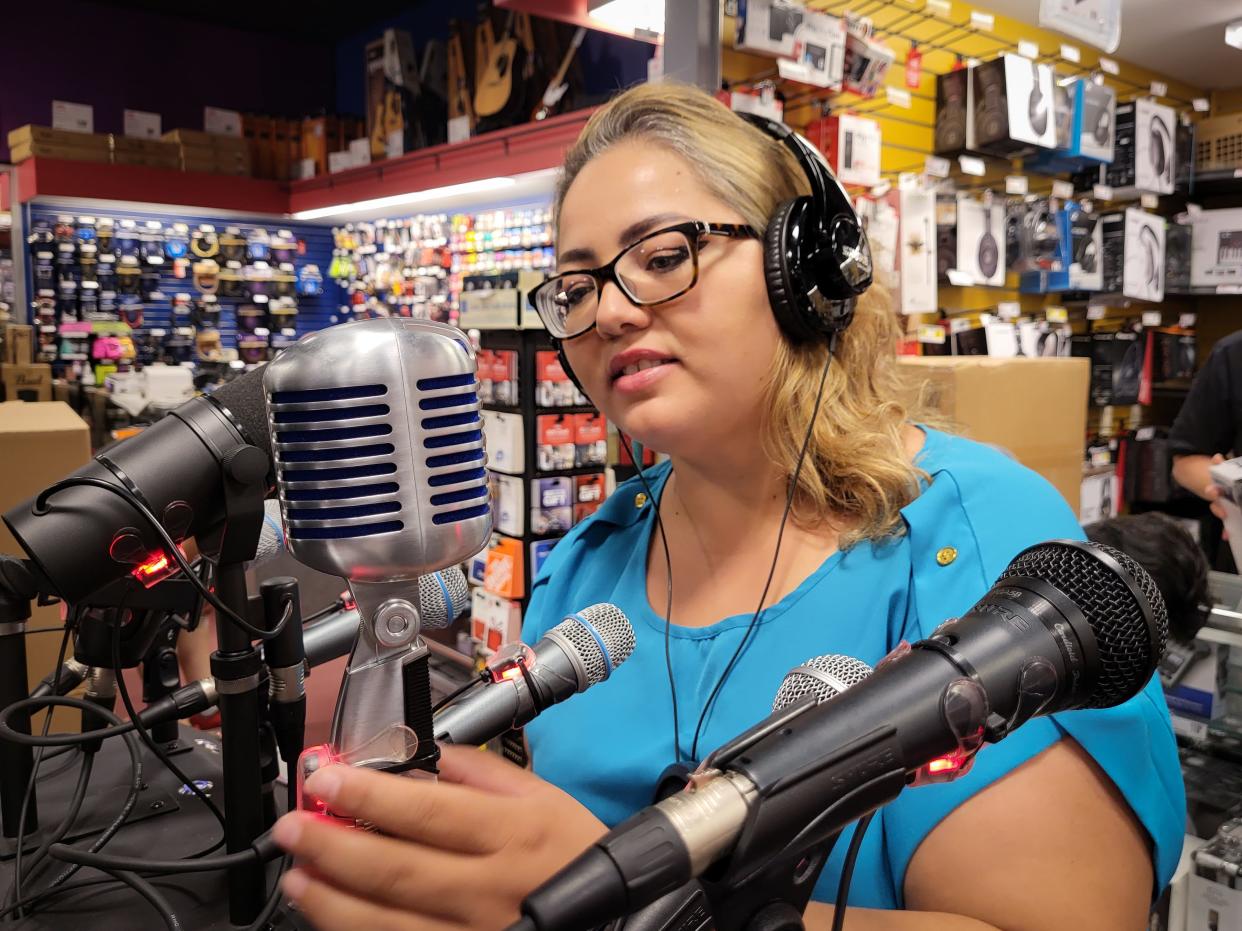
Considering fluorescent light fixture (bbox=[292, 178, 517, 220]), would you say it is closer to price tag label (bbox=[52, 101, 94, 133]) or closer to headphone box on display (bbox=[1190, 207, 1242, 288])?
price tag label (bbox=[52, 101, 94, 133])

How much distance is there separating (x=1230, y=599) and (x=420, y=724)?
226cm

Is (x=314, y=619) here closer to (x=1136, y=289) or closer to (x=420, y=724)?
(x=420, y=724)

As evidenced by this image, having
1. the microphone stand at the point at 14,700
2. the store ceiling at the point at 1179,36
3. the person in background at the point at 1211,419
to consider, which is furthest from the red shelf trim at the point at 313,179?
the microphone stand at the point at 14,700

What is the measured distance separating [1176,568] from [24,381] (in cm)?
576

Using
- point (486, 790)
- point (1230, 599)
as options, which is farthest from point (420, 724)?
point (1230, 599)

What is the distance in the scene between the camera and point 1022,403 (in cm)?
269

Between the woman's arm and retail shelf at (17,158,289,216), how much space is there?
834 centimetres

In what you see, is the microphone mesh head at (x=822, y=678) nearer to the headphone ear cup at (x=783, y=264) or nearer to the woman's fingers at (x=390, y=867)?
the woman's fingers at (x=390, y=867)

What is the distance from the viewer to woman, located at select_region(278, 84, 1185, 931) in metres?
0.79

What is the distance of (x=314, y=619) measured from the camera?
3.53 ft

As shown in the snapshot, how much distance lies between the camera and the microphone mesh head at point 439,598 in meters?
0.79

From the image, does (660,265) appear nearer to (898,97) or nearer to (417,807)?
(417,807)

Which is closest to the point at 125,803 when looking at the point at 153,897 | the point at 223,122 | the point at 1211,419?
the point at 153,897

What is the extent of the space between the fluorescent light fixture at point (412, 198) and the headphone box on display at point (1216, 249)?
4.01m
